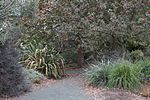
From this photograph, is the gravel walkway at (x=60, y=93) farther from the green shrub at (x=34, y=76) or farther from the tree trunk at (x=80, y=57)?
the tree trunk at (x=80, y=57)

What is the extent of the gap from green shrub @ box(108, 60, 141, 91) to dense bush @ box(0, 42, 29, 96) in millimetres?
2353

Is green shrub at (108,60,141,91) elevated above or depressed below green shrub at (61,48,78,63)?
below

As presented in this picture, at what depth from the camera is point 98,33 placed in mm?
11250

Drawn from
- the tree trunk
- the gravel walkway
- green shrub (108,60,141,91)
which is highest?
the tree trunk

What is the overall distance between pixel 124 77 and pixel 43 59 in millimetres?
3368

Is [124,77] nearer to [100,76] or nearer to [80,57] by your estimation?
[100,76]

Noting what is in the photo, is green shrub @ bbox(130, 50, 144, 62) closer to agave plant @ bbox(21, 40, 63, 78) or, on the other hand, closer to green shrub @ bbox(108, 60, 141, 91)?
green shrub @ bbox(108, 60, 141, 91)

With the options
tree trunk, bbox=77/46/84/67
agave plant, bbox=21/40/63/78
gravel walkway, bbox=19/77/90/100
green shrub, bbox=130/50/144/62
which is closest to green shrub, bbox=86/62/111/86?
gravel walkway, bbox=19/77/90/100

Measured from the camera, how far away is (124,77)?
28.3ft

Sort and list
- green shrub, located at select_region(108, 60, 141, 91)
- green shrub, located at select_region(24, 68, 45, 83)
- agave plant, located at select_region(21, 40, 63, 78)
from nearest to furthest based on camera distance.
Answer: green shrub, located at select_region(108, 60, 141, 91) < green shrub, located at select_region(24, 68, 45, 83) < agave plant, located at select_region(21, 40, 63, 78)

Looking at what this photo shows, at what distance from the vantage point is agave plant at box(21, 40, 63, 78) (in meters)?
11.0

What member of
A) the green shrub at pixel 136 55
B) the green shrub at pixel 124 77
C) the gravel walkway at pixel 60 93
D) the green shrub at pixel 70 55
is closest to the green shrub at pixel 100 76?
the green shrub at pixel 124 77

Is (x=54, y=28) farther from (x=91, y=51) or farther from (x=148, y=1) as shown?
(x=148, y=1)

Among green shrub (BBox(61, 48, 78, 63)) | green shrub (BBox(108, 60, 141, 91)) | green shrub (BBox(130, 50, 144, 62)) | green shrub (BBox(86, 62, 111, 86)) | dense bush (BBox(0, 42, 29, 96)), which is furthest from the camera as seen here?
green shrub (BBox(61, 48, 78, 63))
